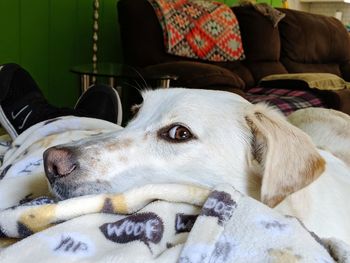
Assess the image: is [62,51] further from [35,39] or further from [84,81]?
[84,81]

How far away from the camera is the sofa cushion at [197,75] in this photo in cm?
241

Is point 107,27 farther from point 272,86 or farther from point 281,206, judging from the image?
point 281,206

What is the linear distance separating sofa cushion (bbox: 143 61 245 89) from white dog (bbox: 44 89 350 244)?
145cm

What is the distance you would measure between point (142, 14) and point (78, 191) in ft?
8.04

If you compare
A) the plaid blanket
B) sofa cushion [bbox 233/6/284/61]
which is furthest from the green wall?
the plaid blanket

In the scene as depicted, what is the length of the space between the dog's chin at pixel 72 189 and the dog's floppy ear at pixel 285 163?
0.27 metres

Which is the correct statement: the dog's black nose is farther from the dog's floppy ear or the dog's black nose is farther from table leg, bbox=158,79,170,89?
table leg, bbox=158,79,170,89

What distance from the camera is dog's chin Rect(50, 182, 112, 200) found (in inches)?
28.5

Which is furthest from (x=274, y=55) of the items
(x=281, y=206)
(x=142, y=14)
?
(x=281, y=206)

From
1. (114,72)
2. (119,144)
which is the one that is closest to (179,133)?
(119,144)

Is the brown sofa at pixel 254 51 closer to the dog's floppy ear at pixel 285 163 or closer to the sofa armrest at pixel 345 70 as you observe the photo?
the sofa armrest at pixel 345 70

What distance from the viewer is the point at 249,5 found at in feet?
12.8

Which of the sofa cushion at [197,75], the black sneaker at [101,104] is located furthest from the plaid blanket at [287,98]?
the black sneaker at [101,104]

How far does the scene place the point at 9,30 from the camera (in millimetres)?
2760
